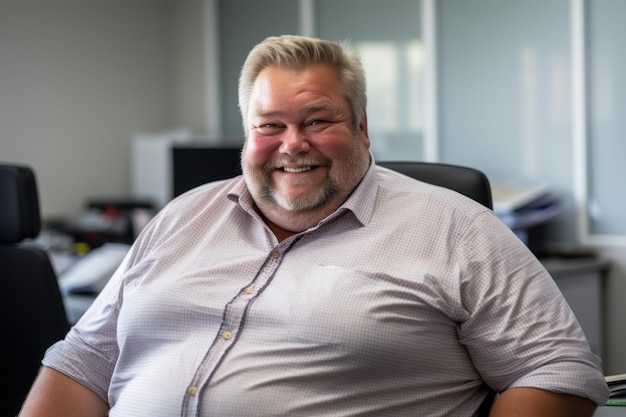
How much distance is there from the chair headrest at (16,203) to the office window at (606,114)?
7.43ft

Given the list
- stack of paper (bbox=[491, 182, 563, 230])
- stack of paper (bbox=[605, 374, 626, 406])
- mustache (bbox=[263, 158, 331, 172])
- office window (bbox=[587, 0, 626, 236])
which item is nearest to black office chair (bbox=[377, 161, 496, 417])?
mustache (bbox=[263, 158, 331, 172])

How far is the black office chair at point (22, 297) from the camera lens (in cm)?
214

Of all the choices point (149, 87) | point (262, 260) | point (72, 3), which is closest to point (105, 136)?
point (149, 87)

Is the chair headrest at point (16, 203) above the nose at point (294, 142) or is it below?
below

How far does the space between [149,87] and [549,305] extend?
4.00 meters

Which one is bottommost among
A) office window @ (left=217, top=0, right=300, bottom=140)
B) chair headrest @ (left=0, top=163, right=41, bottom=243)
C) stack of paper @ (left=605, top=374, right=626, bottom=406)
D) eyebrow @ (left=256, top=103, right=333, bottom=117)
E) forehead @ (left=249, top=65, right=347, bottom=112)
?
stack of paper @ (left=605, top=374, right=626, bottom=406)

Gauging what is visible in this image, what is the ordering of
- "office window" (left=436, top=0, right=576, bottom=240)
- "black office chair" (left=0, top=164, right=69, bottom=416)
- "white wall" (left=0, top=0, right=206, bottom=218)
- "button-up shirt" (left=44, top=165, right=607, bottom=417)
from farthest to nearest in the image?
"white wall" (left=0, top=0, right=206, bottom=218), "office window" (left=436, top=0, right=576, bottom=240), "black office chair" (left=0, top=164, right=69, bottom=416), "button-up shirt" (left=44, top=165, right=607, bottom=417)

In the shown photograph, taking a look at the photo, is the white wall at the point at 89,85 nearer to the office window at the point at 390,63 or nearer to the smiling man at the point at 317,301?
the office window at the point at 390,63

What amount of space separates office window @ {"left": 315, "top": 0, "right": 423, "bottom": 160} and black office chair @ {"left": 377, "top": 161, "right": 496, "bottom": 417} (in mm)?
2234

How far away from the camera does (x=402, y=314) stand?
1.54 metres

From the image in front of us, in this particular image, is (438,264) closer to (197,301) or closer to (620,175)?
(197,301)

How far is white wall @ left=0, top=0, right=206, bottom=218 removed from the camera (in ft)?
14.7

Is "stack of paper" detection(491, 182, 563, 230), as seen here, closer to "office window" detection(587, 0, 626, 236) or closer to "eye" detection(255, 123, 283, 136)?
"office window" detection(587, 0, 626, 236)

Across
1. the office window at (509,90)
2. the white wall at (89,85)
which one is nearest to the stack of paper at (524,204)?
the office window at (509,90)
